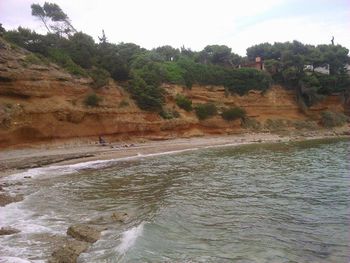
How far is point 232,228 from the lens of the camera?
36.7 ft

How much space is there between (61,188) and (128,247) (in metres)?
8.86

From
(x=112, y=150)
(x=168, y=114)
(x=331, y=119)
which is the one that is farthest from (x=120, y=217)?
(x=331, y=119)

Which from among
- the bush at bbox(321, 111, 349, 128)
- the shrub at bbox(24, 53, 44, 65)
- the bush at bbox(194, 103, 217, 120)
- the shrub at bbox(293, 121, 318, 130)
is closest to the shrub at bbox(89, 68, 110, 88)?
the shrub at bbox(24, 53, 44, 65)

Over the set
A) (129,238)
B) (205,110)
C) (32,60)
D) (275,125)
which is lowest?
(129,238)

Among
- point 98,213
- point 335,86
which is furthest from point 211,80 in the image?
point 98,213

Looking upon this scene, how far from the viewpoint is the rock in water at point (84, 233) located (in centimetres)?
991

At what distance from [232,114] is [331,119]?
1693 centimetres

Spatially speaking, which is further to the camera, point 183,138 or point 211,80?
point 211,80

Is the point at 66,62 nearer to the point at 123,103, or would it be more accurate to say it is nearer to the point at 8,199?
the point at 123,103

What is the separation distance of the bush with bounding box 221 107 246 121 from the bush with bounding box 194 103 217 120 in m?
1.56

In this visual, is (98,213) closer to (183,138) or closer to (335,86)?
(183,138)

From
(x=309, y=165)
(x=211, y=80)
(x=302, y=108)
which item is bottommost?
(x=309, y=165)

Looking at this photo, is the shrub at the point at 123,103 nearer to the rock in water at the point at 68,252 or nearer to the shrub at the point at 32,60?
the shrub at the point at 32,60

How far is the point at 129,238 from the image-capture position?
10.1 meters
